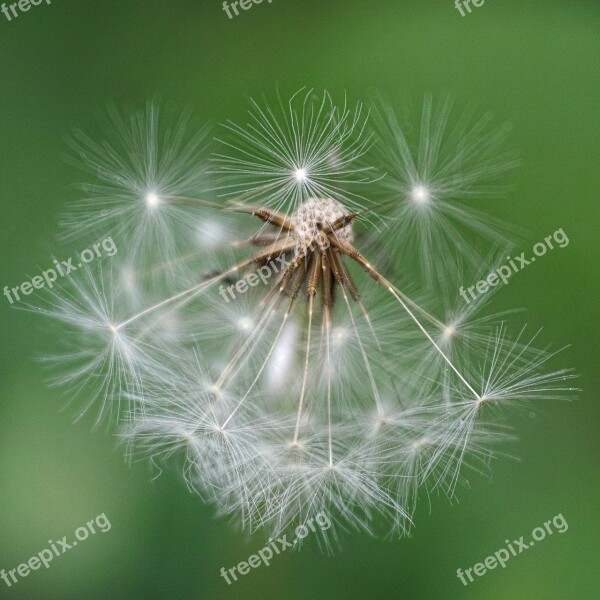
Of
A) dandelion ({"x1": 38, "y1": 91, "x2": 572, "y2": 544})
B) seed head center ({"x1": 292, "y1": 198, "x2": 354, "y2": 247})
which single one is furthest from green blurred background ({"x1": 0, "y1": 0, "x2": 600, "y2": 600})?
seed head center ({"x1": 292, "y1": 198, "x2": 354, "y2": 247})

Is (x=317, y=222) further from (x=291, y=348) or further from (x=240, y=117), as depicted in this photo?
(x=240, y=117)

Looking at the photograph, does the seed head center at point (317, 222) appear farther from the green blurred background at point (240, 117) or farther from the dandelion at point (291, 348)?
the green blurred background at point (240, 117)

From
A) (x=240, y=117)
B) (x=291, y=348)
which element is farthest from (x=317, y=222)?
(x=240, y=117)

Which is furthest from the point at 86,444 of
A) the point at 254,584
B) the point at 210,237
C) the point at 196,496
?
the point at 210,237

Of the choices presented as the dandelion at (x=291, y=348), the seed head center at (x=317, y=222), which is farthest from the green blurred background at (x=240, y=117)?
the seed head center at (x=317, y=222)

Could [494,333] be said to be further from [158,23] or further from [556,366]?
[158,23]

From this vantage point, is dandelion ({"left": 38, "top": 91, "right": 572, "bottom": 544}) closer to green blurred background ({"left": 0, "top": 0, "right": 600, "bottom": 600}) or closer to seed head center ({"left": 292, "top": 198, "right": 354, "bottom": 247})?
seed head center ({"left": 292, "top": 198, "right": 354, "bottom": 247})
